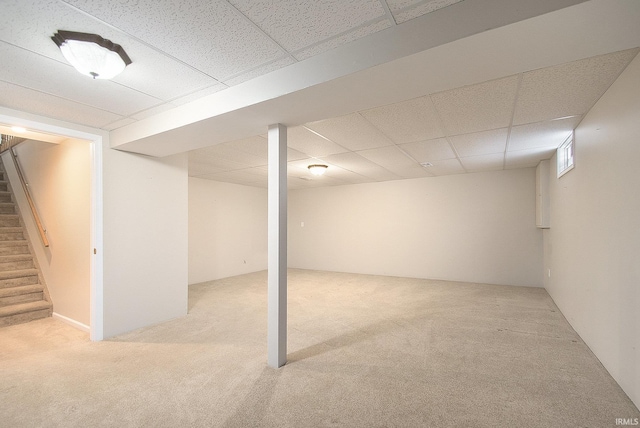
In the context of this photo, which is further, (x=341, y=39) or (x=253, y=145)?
(x=253, y=145)

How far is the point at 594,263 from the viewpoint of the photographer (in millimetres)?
2635

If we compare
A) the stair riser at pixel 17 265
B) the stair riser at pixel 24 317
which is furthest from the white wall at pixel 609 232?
the stair riser at pixel 17 265

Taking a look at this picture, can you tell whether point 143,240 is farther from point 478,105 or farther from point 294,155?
point 478,105

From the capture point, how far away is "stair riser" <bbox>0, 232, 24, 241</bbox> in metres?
4.46

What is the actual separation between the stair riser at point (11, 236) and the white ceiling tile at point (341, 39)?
5618mm

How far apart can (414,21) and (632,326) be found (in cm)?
248

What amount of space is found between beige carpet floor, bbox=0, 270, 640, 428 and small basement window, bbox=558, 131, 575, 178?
6.25ft

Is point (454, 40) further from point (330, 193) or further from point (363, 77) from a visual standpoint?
point (330, 193)

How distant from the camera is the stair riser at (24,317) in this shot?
3533 mm

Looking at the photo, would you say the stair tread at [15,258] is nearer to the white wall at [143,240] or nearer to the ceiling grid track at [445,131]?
the white wall at [143,240]

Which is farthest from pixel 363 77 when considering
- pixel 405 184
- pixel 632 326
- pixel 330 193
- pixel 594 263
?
pixel 330 193

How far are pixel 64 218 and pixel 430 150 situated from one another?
5056 millimetres

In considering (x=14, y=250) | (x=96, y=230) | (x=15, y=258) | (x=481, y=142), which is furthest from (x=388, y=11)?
(x=14, y=250)

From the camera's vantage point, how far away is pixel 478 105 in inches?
103
